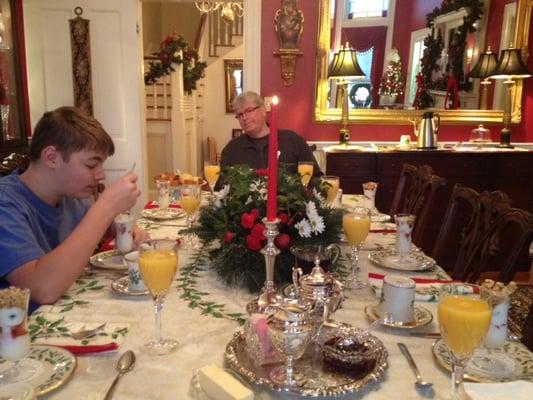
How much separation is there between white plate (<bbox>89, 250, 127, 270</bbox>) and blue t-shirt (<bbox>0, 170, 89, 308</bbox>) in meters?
0.15

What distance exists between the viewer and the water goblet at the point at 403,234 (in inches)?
67.2

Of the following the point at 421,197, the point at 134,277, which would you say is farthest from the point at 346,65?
the point at 134,277

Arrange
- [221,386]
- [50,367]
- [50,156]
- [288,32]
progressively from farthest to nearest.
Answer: [288,32]
[50,156]
[50,367]
[221,386]

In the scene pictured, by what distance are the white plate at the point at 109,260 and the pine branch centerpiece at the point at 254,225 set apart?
0.27m

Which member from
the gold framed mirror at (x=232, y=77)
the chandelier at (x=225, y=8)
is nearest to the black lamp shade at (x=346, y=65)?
the chandelier at (x=225, y=8)

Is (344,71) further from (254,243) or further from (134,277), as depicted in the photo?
(134,277)

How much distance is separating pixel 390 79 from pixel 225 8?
243cm

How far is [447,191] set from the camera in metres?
3.95

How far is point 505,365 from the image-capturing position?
1013 mm

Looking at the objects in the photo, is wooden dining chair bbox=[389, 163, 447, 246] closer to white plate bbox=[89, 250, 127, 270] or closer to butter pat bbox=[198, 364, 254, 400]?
white plate bbox=[89, 250, 127, 270]

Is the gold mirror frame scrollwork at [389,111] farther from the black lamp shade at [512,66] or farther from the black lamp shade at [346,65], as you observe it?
the black lamp shade at [512,66]

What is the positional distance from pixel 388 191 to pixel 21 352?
10.8 ft

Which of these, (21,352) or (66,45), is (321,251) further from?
(66,45)

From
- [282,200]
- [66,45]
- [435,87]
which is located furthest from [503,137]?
[66,45]
